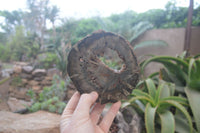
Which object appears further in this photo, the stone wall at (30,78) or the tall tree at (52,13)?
the stone wall at (30,78)

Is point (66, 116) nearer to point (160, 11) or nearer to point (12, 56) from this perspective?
point (12, 56)

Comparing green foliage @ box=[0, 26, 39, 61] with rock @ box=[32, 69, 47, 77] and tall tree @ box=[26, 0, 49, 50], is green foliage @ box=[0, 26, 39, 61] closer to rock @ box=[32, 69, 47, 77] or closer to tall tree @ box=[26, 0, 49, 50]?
rock @ box=[32, 69, 47, 77]

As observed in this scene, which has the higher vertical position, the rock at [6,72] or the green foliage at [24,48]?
the green foliage at [24,48]

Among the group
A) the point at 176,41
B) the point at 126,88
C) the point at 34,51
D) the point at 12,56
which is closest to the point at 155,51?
the point at 176,41

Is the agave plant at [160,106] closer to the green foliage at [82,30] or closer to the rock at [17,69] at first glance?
the green foliage at [82,30]

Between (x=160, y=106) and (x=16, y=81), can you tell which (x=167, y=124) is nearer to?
(x=160, y=106)

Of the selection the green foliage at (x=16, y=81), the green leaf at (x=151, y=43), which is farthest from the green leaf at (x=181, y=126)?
the green foliage at (x=16, y=81)

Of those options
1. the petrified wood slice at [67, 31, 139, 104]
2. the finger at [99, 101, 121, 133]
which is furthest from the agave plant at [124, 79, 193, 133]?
the petrified wood slice at [67, 31, 139, 104]
